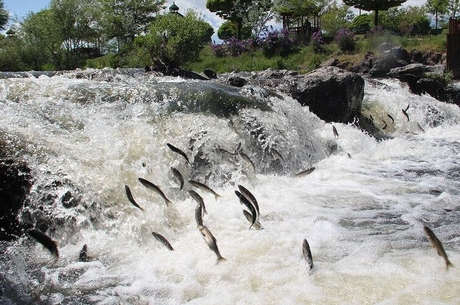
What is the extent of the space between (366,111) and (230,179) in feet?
22.2

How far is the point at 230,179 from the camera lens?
6227 millimetres

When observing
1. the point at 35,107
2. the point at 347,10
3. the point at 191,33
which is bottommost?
the point at 35,107

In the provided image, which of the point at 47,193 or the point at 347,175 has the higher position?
the point at 47,193

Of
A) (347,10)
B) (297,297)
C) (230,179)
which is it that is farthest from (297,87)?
(347,10)

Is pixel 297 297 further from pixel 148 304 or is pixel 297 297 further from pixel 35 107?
pixel 35 107

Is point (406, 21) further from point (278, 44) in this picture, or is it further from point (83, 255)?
Result: point (83, 255)

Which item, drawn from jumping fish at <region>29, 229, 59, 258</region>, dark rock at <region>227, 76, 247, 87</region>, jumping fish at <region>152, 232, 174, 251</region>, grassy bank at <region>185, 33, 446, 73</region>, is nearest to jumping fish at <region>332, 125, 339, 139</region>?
dark rock at <region>227, 76, 247, 87</region>

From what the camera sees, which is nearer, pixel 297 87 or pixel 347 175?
pixel 347 175

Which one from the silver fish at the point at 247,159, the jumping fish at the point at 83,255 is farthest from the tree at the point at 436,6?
the jumping fish at the point at 83,255

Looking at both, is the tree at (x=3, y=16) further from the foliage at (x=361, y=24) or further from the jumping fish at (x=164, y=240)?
the jumping fish at (x=164, y=240)

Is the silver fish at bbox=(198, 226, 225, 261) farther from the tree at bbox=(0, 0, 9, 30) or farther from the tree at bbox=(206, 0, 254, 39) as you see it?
the tree at bbox=(0, 0, 9, 30)

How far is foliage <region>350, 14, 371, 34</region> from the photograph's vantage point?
3372 cm

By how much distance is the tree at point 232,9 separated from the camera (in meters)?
35.9

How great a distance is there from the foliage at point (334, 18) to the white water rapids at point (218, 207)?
2428cm
